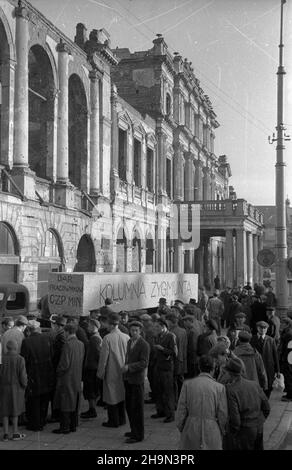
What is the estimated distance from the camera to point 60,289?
12664 millimetres

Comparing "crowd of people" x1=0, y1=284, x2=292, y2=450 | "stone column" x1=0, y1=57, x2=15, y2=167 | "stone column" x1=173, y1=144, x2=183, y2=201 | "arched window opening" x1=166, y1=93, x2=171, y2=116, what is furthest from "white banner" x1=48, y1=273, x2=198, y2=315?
"arched window opening" x1=166, y1=93, x2=171, y2=116

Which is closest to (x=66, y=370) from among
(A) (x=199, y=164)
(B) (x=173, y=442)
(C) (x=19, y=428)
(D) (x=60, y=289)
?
(C) (x=19, y=428)

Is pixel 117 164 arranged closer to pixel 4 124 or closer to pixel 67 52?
pixel 67 52

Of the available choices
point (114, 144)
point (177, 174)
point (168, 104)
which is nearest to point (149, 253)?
point (177, 174)

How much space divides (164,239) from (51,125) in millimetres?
14123

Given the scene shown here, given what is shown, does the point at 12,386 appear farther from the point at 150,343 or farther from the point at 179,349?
the point at 179,349

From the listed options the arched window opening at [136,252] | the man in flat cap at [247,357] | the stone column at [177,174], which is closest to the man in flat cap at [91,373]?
the man in flat cap at [247,357]

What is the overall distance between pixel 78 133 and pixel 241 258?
46.1 feet

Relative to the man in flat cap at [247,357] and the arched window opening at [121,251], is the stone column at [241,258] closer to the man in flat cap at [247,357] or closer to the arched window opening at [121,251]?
the arched window opening at [121,251]

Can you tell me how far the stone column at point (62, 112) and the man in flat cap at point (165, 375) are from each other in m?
13.2

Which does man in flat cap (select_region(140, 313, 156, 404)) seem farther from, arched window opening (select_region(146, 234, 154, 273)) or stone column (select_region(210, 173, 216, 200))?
stone column (select_region(210, 173, 216, 200))

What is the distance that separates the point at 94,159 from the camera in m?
24.1

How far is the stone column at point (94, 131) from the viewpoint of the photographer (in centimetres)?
2395

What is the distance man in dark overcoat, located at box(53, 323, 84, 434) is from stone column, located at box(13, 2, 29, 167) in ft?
36.4
